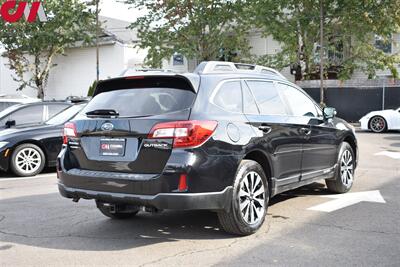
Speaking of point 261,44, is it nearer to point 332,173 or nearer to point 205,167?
point 332,173

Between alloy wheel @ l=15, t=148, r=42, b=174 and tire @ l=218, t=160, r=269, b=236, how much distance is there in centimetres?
606

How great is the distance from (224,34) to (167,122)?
2514 centimetres

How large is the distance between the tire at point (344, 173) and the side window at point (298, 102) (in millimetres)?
894

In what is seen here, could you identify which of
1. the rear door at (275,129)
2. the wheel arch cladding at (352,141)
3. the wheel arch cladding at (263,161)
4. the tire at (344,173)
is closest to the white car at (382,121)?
the wheel arch cladding at (352,141)

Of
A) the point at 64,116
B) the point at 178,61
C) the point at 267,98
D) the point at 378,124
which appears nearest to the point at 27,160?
the point at 64,116

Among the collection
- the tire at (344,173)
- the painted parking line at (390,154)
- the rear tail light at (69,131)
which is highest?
the rear tail light at (69,131)

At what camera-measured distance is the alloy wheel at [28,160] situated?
33.1 feet

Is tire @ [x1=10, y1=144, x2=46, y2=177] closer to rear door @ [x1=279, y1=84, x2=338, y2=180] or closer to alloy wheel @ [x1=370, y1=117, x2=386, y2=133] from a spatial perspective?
rear door @ [x1=279, y1=84, x2=338, y2=180]

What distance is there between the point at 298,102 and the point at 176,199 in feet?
8.76

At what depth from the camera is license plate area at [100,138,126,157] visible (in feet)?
16.6

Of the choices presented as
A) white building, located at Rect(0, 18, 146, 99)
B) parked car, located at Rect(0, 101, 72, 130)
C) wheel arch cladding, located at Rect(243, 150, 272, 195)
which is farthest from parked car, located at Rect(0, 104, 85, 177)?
white building, located at Rect(0, 18, 146, 99)

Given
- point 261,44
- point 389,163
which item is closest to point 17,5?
point 261,44

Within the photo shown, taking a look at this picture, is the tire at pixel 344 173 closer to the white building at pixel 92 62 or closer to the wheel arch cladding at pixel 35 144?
the wheel arch cladding at pixel 35 144

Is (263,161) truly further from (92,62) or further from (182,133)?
(92,62)
